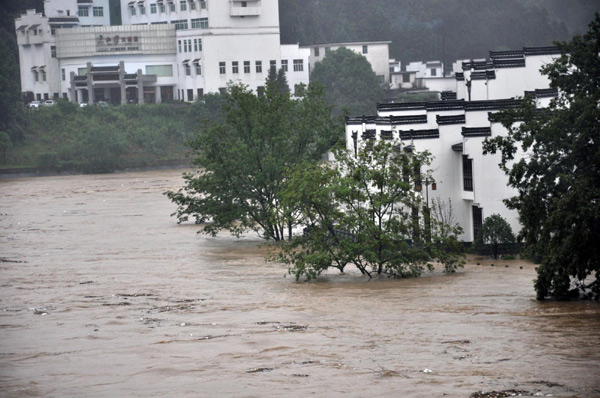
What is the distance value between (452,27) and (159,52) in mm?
46564

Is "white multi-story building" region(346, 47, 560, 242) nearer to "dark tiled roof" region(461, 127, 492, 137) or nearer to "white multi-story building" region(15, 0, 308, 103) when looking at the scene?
"dark tiled roof" region(461, 127, 492, 137)

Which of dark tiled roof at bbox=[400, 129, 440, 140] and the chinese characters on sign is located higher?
the chinese characters on sign

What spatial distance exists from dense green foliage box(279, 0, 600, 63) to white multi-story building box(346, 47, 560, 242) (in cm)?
7752

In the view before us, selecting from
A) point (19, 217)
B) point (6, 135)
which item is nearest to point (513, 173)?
point (19, 217)

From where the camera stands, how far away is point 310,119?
43.3 meters

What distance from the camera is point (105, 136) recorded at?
85.5 meters

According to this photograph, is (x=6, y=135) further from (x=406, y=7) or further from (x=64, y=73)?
(x=406, y=7)

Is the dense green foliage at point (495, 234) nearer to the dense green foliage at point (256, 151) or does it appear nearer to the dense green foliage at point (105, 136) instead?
the dense green foliage at point (256, 151)

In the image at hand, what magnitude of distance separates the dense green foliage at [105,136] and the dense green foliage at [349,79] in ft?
44.1

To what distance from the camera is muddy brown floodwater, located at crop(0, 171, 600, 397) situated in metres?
17.6

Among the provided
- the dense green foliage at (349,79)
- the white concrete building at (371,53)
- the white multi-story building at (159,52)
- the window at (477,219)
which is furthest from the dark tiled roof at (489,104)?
the white concrete building at (371,53)

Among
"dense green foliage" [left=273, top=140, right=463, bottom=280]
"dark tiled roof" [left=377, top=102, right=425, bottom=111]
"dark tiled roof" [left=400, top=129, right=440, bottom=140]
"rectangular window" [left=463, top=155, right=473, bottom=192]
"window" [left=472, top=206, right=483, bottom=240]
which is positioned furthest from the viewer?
"dark tiled roof" [left=377, top=102, right=425, bottom=111]

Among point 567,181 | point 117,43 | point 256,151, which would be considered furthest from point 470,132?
point 117,43

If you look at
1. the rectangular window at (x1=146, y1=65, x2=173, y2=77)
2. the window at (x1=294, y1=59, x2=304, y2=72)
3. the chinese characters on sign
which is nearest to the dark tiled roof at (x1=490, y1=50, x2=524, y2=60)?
the window at (x1=294, y1=59, x2=304, y2=72)
